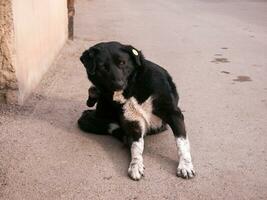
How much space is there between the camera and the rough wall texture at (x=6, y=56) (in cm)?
439

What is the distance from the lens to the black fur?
383 cm

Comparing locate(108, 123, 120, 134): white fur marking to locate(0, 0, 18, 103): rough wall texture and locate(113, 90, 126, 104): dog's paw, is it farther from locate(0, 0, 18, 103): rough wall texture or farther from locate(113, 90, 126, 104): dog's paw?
locate(0, 0, 18, 103): rough wall texture

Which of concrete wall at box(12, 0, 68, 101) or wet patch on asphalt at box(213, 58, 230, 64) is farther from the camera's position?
wet patch on asphalt at box(213, 58, 230, 64)

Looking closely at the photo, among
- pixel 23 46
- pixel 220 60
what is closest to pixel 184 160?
pixel 23 46

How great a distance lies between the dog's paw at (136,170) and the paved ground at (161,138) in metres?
0.05

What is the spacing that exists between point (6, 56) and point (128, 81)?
125 centimetres

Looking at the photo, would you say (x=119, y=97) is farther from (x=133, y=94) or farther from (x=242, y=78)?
(x=242, y=78)

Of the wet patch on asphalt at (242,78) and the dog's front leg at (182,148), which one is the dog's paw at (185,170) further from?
the wet patch on asphalt at (242,78)

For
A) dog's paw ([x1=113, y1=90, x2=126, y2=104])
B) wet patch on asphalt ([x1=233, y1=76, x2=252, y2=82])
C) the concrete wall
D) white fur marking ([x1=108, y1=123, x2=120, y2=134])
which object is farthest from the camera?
wet patch on asphalt ([x1=233, y1=76, x2=252, y2=82])

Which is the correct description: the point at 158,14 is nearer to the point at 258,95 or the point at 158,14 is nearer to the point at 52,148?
the point at 258,95

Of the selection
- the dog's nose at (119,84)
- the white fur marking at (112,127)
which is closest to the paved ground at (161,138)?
the white fur marking at (112,127)

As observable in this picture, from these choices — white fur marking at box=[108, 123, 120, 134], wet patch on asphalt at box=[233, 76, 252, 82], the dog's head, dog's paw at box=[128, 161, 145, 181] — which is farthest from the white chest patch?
wet patch on asphalt at box=[233, 76, 252, 82]

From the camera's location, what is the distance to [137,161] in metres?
3.70

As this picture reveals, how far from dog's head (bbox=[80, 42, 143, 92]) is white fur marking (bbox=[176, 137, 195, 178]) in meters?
0.61
